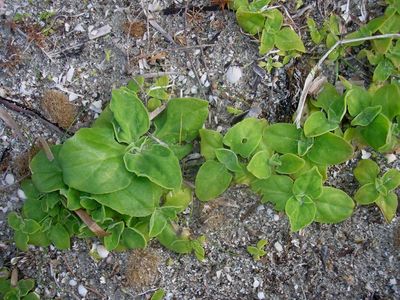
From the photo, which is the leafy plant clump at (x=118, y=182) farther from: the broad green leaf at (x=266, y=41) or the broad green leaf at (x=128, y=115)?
the broad green leaf at (x=266, y=41)

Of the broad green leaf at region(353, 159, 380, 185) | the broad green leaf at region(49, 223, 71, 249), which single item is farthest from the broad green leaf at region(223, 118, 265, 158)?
the broad green leaf at region(49, 223, 71, 249)

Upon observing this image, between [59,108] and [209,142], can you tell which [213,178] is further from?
[59,108]

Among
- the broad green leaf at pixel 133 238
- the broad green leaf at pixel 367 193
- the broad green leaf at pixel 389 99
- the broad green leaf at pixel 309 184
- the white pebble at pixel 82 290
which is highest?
the broad green leaf at pixel 389 99

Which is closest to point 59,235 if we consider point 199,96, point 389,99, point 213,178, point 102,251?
point 102,251

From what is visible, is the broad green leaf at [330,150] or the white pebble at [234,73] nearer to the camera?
the broad green leaf at [330,150]

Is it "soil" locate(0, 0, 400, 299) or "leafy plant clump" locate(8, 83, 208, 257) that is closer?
"leafy plant clump" locate(8, 83, 208, 257)

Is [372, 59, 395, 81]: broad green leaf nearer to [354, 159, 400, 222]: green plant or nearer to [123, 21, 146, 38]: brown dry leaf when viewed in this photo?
[354, 159, 400, 222]: green plant

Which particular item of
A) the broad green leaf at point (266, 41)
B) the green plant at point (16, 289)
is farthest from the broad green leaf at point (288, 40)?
the green plant at point (16, 289)
